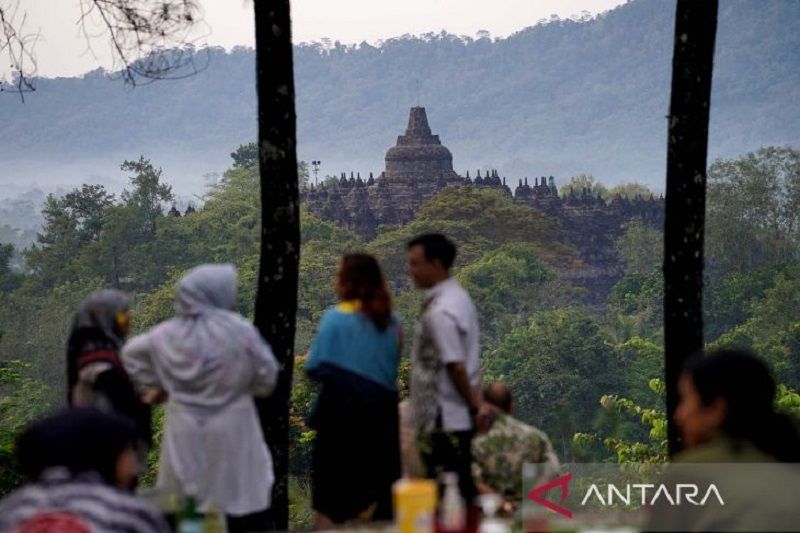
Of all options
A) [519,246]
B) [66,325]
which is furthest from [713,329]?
[66,325]

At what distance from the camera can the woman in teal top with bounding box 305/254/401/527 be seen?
548 centimetres

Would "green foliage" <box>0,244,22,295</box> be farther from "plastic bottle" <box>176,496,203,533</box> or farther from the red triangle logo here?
"plastic bottle" <box>176,496,203,533</box>

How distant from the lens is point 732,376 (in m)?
3.70

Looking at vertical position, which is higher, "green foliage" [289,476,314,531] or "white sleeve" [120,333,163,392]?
"white sleeve" [120,333,163,392]

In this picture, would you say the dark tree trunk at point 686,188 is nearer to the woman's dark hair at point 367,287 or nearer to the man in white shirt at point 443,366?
the man in white shirt at point 443,366

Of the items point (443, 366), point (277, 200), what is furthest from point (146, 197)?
point (443, 366)

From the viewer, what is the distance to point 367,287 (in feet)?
17.9

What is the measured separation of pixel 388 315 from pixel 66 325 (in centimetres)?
7237

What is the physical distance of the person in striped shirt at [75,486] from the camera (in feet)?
11.6

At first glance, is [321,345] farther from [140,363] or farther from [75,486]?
[75,486]

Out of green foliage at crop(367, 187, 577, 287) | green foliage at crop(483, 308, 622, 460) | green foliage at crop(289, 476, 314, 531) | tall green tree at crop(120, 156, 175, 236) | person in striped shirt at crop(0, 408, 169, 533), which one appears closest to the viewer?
person in striped shirt at crop(0, 408, 169, 533)

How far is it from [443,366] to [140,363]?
101 centimetres

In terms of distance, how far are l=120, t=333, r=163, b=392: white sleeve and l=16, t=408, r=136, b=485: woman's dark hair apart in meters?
1.46

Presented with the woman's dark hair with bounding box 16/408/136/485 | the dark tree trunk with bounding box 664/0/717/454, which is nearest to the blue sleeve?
the woman's dark hair with bounding box 16/408/136/485
